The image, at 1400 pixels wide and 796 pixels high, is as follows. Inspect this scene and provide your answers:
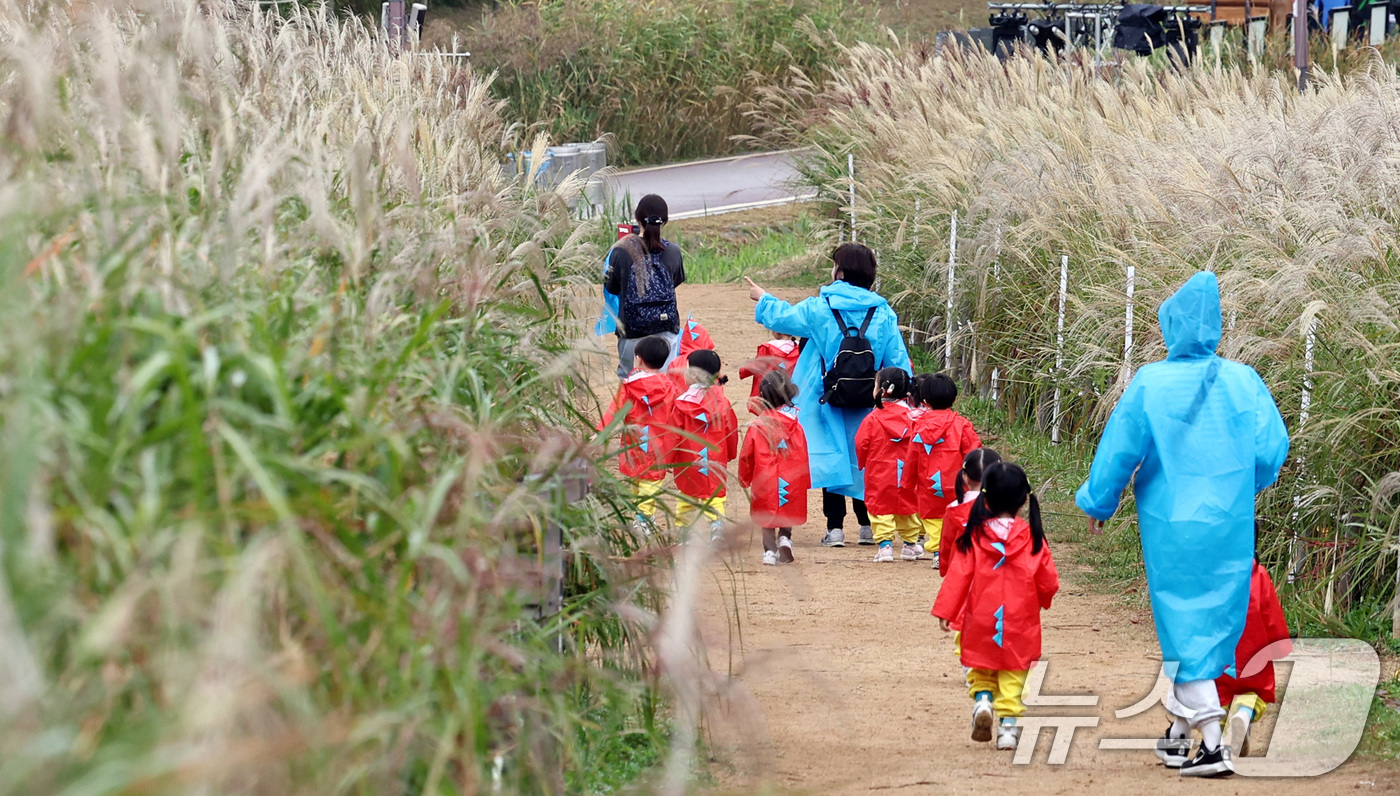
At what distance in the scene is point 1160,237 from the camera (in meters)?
8.69

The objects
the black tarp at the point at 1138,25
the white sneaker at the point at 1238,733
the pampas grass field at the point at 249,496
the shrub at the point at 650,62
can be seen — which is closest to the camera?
the pampas grass field at the point at 249,496

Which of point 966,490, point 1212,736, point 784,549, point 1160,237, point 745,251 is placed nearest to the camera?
point 1212,736

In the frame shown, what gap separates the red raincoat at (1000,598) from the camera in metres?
5.14

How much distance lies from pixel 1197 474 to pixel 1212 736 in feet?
2.70

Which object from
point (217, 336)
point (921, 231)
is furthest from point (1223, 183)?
point (217, 336)

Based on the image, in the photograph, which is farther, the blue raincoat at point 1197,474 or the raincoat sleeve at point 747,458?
the raincoat sleeve at point 747,458

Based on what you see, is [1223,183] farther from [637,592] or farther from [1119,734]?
[637,592]

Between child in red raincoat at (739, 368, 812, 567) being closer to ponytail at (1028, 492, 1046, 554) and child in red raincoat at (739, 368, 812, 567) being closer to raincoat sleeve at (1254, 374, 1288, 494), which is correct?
ponytail at (1028, 492, 1046, 554)

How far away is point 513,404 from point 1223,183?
557cm

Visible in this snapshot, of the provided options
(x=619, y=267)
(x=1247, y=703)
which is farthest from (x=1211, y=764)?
(x=619, y=267)

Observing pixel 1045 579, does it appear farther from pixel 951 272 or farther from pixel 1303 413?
pixel 951 272

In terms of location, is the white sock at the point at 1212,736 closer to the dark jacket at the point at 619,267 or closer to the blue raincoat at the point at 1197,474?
the blue raincoat at the point at 1197,474

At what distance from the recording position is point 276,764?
2064 mm

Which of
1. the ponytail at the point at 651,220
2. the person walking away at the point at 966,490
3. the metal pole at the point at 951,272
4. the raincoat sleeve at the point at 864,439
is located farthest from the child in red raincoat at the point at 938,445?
the metal pole at the point at 951,272
